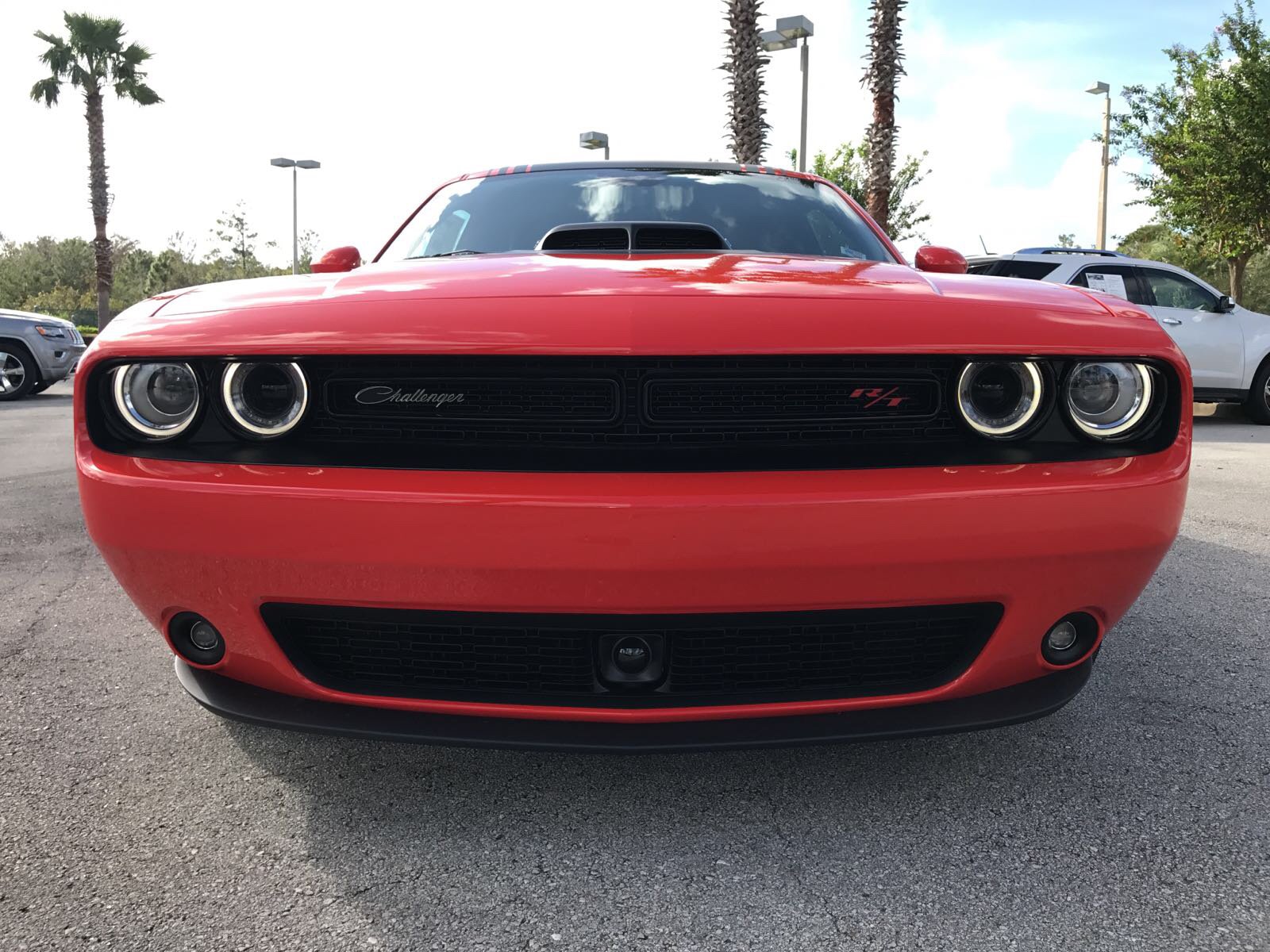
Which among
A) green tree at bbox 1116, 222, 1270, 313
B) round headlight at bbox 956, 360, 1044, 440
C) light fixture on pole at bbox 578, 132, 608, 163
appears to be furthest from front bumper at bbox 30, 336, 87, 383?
green tree at bbox 1116, 222, 1270, 313

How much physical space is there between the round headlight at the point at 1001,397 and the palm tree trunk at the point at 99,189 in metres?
27.4

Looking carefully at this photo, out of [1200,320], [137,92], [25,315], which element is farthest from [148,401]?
[137,92]

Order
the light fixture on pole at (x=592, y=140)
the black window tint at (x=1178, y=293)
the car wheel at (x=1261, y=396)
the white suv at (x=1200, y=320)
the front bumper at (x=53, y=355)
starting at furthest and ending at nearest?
1. the light fixture on pole at (x=592, y=140)
2. the front bumper at (x=53, y=355)
3. the car wheel at (x=1261, y=396)
4. the black window tint at (x=1178, y=293)
5. the white suv at (x=1200, y=320)

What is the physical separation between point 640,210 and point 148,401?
159 centimetres

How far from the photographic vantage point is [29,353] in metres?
12.8

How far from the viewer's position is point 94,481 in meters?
1.70

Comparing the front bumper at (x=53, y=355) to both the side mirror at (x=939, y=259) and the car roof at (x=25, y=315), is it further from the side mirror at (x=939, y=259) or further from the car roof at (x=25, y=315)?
the side mirror at (x=939, y=259)

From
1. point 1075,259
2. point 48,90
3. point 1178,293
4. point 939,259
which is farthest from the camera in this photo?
point 48,90

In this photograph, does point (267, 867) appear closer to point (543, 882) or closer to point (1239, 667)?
point (543, 882)

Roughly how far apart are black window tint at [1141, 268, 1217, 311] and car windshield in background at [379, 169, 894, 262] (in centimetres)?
824

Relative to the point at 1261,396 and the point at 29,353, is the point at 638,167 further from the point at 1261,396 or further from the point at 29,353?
the point at 29,353

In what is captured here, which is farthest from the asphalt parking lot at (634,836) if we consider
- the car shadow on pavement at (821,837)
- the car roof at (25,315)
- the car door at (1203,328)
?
the car roof at (25,315)

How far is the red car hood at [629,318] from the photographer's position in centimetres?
159

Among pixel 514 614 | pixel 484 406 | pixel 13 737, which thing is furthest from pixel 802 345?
pixel 13 737
